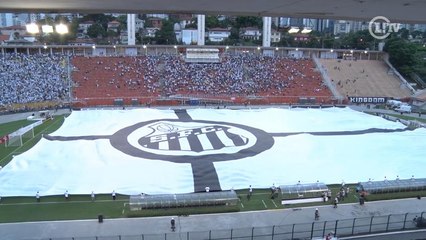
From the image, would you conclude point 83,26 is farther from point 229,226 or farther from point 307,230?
point 307,230

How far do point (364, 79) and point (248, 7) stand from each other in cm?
5946

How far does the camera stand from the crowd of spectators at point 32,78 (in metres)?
47.3

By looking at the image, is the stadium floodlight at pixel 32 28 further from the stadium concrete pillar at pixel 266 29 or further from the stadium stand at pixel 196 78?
the stadium concrete pillar at pixel 266 29

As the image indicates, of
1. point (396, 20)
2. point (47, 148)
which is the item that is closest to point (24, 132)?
point (47, 148)

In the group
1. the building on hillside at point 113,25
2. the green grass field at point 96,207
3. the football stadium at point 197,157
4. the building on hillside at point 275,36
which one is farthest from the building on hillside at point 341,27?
the green grass field at point 96,207

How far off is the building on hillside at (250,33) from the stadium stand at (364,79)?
102ft

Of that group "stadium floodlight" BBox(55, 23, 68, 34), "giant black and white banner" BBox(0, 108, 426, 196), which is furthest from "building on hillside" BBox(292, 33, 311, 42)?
"stadium floodlight" BBox(55, 23, 68, 34)

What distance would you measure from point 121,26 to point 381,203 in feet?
317

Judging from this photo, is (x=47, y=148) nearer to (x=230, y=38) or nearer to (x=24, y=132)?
(x=24, y=132)

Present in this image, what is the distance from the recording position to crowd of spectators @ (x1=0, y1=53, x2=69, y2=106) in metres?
47.3

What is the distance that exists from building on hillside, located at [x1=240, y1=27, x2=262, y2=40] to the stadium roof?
283 feet

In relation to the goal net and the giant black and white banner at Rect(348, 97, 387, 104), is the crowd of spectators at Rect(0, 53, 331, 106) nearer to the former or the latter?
the giant black and white banner at Rect(348, 97, 387, 104)

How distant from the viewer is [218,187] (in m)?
21.9

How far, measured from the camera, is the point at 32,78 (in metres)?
A: 51.5
